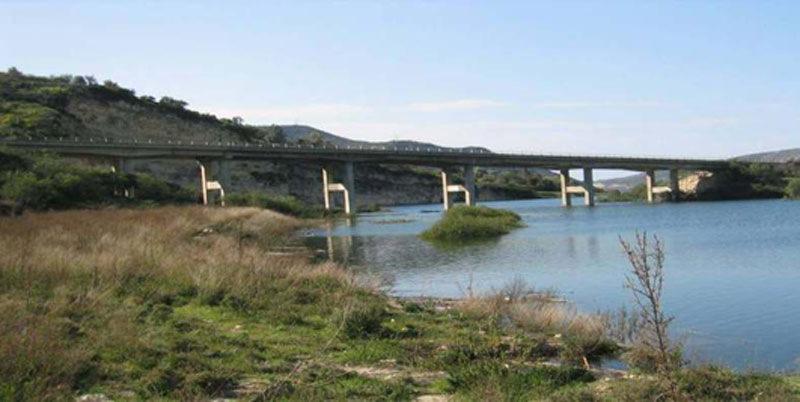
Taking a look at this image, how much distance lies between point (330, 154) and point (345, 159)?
9.20 feet

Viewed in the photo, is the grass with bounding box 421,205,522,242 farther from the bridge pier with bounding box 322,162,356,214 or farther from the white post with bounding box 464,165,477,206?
the white post with bounding box 464,165,477,206

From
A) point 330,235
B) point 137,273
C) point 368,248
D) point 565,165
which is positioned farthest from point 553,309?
point 565,165

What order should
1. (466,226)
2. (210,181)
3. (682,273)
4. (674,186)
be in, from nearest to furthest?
1. (682,273)
2. (466,226)
3. (210,181)
4. (674,186)

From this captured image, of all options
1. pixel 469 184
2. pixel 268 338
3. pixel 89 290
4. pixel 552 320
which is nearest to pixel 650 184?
pixel 469 184

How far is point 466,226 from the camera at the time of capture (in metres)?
55.9

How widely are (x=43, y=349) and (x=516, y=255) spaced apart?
3183cm

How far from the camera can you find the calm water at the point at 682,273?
53.9 feet

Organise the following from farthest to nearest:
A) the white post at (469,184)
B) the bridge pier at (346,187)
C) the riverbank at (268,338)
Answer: the white post at (469,184) → the bridge pier at (346,187) → the riverbank at (268,338)

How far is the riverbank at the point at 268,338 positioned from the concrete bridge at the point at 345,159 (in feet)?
212

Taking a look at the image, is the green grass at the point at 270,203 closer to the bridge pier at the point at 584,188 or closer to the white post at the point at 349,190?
the white post at the point at 349,190

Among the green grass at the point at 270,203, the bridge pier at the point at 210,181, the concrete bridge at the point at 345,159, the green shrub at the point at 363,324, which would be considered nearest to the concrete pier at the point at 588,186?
the concrete bridge at the point at 345,159

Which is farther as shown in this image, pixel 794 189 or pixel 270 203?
pixel 794 189

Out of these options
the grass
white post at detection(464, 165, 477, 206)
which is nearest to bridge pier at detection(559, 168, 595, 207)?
white post at detection(464, 165, 477, 206)

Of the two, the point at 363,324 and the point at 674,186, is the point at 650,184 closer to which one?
the point at 674,186
